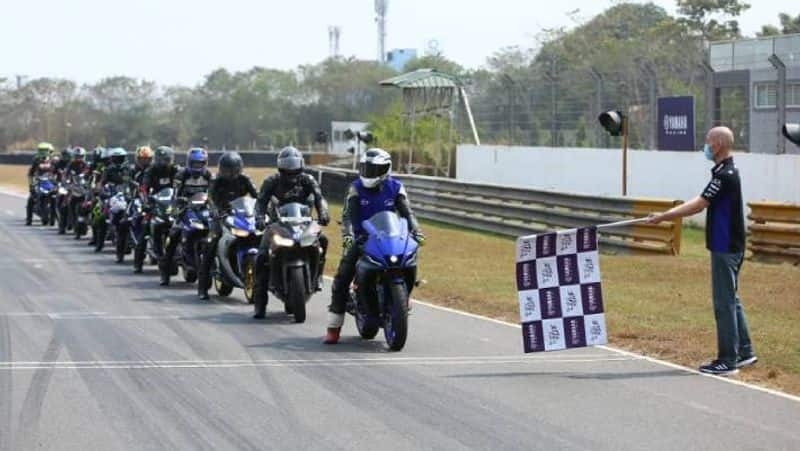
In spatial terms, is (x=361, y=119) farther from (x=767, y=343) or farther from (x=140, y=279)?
(x=767, y=343)

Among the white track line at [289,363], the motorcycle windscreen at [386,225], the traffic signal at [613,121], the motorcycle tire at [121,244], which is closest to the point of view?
the white track line at [289,363]

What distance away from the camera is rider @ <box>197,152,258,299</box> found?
17.2m

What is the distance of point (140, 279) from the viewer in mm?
20047

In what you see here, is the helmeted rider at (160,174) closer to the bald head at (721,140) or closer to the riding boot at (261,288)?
the riding boot at (261,288)

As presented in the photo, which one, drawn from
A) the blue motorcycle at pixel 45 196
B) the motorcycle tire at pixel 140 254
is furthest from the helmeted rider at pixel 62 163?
the motorcycle tire at pixel 140 254

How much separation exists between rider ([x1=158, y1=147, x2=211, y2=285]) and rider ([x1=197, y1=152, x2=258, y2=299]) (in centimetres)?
133

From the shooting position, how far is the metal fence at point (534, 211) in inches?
895

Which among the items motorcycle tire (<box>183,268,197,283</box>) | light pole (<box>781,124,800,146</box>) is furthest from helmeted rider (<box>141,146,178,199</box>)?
light pole (<box>781,124,800,146</box>)

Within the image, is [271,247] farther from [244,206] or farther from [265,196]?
[244,206]

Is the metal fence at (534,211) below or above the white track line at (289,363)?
above

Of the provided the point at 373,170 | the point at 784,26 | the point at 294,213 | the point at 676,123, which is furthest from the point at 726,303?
the point at 784,26

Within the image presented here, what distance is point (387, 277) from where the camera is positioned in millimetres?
12672

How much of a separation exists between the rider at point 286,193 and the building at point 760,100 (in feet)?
45.9

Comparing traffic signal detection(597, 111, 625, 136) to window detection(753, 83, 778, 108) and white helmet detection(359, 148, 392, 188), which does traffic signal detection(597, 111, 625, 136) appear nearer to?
window detection(753, 83, 778, 108)
